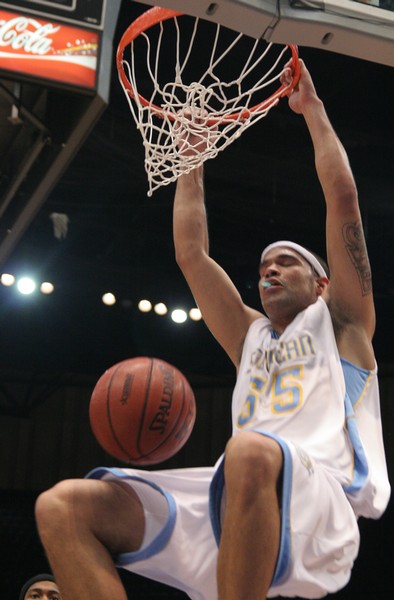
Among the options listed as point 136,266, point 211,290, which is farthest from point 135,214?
point 211,290

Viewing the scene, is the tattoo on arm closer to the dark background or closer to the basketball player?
the basketball player

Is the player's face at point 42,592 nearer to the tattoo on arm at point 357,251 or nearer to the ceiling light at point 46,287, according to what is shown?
the tattoo on arm at point 357,251

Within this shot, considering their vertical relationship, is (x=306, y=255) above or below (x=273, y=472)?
above

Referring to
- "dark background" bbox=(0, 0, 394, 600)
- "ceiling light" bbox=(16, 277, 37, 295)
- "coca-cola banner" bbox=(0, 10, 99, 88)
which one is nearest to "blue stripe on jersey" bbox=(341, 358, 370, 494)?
"coca-cola banner" bbox=(0, 10, 99, 88)

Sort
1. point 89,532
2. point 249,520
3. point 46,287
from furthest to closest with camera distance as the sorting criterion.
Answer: point 46,287
point 89,532
point 249,520

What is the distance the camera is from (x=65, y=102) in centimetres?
459

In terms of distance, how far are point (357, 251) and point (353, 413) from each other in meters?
0.55

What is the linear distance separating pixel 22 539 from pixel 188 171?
6328 mm

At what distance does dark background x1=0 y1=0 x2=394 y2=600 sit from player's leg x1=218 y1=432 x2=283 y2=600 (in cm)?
313

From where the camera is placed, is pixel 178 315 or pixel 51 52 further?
pixel 178 315

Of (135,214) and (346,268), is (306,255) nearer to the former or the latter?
(346,268)

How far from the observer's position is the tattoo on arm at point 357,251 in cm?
310

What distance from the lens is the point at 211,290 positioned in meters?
3.33

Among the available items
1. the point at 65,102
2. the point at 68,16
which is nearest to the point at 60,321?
the point at 65,102
